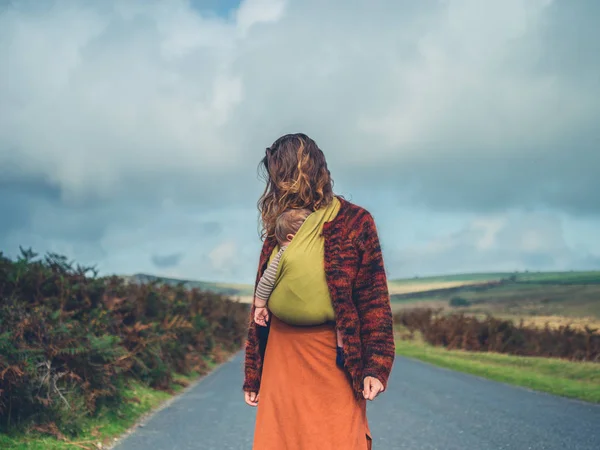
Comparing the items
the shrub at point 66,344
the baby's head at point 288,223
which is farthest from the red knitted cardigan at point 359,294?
the shrub at point 66,344

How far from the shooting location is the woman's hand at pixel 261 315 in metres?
3.73

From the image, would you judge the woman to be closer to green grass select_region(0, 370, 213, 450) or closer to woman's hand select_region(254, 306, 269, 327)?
woman's hand select_region(254, 306, 269, 327)

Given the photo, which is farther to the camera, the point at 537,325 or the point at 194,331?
the point at 537,325

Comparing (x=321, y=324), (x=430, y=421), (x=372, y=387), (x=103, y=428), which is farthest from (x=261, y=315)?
(x=430, y=421)

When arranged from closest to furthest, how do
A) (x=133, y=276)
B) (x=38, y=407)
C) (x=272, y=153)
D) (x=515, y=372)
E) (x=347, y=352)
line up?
(x=347, y=352) → (x=272, y=153) → (x=38, y=407) → (x=133, y=276) → (x=515, y=372)

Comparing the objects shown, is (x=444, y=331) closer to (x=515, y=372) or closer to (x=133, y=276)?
(x=515, y=372)

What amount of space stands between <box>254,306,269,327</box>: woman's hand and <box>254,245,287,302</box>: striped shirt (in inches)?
2.8

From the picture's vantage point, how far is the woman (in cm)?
352

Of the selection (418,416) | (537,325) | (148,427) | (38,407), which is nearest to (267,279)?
(38,407)

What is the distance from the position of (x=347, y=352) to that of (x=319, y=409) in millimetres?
327

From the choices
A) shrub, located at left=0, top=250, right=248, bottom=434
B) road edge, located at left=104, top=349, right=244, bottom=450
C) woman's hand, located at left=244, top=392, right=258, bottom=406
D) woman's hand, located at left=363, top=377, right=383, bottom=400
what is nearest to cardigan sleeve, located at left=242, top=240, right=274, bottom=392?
woman's hand, located at left=244, top=392, right=258, bottom=406

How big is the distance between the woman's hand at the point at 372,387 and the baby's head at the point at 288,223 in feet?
2.53

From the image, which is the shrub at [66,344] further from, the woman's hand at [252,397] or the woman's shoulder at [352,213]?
the woman's shoulder at [352,213]

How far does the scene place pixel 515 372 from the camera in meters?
20.3
